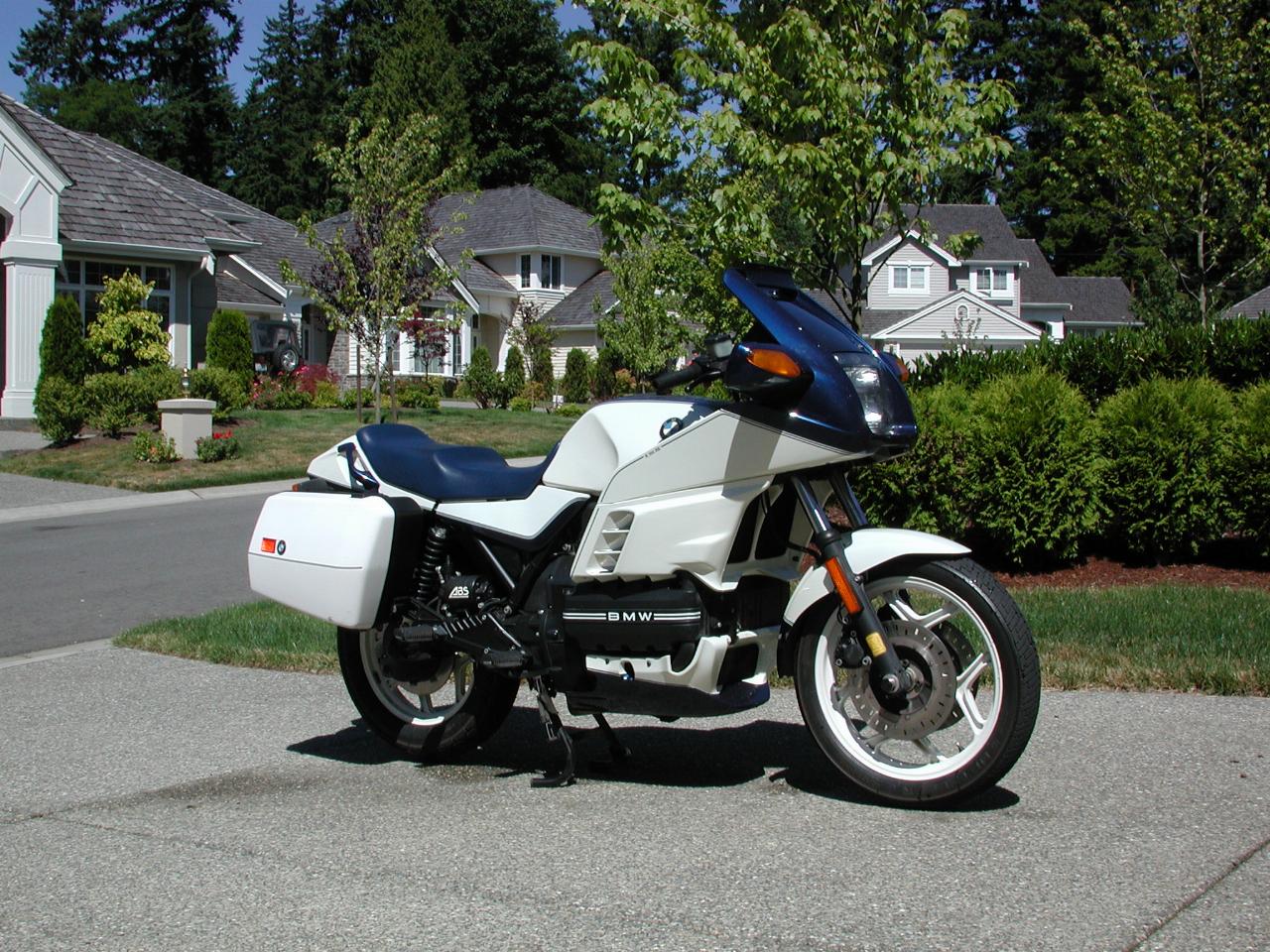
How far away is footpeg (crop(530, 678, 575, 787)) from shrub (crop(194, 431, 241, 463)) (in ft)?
53.1

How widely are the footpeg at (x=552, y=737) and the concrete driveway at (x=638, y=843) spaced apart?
5cm

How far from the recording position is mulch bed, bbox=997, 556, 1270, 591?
920 cm

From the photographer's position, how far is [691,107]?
12734 mm

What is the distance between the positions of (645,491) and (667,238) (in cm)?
784

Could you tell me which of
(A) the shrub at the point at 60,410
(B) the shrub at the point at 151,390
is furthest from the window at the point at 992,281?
(A) the shrub at the point at 60,410

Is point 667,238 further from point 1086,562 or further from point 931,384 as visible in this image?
point 1086,562

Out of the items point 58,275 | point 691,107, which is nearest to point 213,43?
point 58,275

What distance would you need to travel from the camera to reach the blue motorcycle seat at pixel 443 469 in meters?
4.99

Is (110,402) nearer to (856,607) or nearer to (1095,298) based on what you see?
(856,607)

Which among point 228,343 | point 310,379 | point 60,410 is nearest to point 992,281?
point 310,379

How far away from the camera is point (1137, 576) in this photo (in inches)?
372

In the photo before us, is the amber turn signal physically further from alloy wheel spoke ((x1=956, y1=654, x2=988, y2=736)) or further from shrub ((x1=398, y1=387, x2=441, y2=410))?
shrub ((x1=398, y1=387, x2=441, y2=410))

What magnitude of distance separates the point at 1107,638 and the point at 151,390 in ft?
58.7

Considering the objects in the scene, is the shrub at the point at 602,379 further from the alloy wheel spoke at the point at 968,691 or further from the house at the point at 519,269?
the alloy wheel spoke at the point at 968,691
